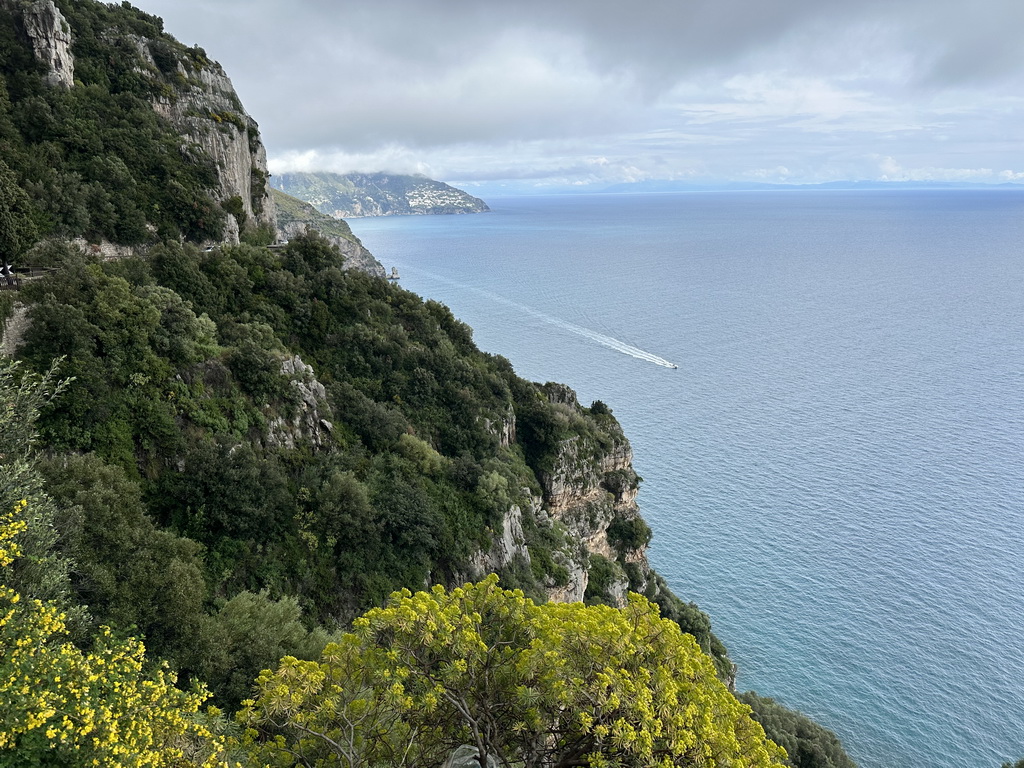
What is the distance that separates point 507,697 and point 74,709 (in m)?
8.94

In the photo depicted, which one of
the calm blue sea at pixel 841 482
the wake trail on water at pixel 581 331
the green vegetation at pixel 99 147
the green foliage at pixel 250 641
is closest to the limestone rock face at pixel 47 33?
the green vegetation at pixel 99 147

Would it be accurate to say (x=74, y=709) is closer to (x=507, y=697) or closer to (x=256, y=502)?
(x=507, y=697)

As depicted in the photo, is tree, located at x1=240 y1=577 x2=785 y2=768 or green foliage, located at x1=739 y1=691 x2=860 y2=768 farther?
green foliage, located at x1=739 y1=691 x2=860 y2=768

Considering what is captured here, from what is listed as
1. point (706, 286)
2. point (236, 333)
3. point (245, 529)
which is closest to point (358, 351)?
point (236, 333)

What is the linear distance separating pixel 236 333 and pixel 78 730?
939 inches

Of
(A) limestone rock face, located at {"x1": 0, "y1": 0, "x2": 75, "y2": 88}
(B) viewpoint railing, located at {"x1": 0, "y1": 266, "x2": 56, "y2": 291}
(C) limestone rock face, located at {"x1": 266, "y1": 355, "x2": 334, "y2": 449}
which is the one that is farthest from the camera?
(A) limestone rock face, located at {"x1": 0, "y1": 0, "x2": 75, "y2": 88}

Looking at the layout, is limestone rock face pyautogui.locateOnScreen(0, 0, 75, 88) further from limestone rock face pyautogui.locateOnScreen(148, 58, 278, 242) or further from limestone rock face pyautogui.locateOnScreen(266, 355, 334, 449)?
limestone rock face pyautogui.locateOnScreen(266, 355, 334, 449)

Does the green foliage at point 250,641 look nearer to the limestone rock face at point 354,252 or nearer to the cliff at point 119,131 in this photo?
the cliff at point 119,131

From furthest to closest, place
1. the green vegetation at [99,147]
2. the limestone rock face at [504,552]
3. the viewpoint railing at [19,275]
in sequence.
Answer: the green vegetation at [99,147] < the limestone rock face at [504,552] < the viewpoint railing at [19,275]

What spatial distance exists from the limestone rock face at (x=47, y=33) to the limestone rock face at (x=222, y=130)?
5.47 meters

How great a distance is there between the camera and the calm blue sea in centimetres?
4303

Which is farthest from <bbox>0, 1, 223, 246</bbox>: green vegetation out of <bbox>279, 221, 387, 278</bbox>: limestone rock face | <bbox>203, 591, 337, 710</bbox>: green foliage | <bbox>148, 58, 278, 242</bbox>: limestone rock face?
<bbox>279, 221, 387, 278</bbox>: limestone rock face

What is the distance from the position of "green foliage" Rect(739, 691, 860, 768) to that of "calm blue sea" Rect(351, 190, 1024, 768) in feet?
13.8

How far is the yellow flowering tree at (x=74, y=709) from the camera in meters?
9.33
